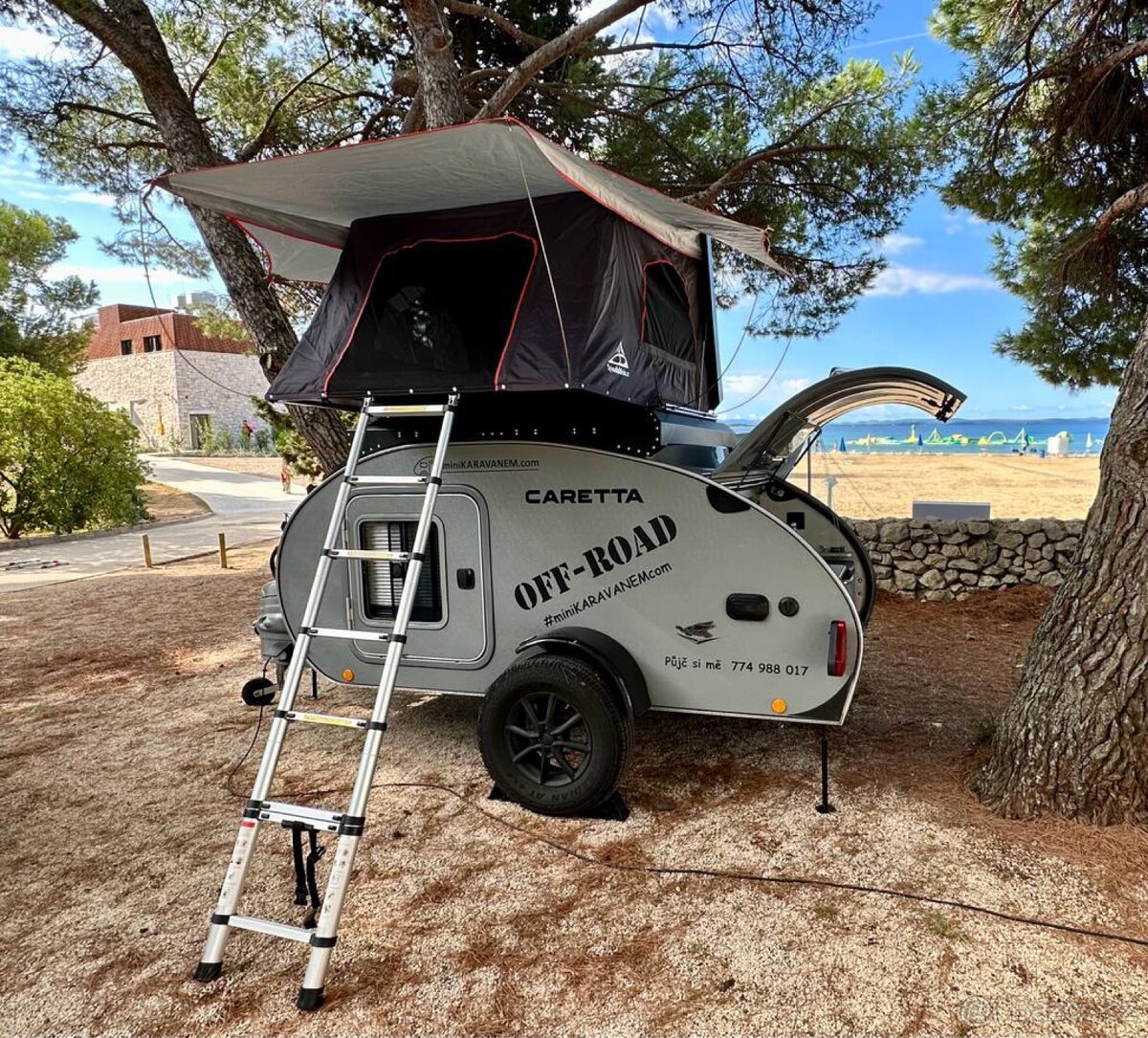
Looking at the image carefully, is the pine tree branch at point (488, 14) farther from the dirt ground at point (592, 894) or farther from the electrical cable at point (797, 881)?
the electrical cable at point (797, 881)

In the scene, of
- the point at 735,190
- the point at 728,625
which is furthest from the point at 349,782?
the point at 735,190

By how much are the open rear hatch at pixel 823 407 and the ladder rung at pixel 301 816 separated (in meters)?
2.55

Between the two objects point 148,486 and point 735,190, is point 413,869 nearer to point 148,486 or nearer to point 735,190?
point 735,190

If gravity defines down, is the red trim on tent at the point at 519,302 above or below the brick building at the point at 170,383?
below

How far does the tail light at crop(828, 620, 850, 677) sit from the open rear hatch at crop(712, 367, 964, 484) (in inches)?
46.2

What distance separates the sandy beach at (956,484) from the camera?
38.4 ft

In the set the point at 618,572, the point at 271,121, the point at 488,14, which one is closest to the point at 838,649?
the point at 618,572

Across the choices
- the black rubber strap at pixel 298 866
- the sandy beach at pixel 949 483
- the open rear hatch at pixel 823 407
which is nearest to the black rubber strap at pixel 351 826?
the black rubber strap at pixel 298 866

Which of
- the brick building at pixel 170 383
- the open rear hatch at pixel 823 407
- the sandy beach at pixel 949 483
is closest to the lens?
the open rear hatch at pixel 823 407

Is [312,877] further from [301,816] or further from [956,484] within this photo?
[956,484]

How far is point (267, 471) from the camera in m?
28.7

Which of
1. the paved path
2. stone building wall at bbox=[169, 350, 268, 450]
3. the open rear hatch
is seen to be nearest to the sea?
the open rear hatch

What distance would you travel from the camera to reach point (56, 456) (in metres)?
13.8

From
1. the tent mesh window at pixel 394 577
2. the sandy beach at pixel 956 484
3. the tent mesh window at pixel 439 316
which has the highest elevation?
the tent mesh window at pixel 439 316
